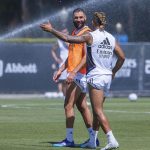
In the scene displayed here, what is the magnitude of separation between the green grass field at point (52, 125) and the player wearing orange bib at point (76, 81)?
46 cm

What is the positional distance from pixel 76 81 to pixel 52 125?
156 inches

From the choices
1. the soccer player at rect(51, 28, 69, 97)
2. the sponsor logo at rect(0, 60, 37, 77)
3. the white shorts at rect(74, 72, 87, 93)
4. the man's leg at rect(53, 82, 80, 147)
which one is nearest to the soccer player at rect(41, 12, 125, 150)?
the white shorts at rect(74, 72, 87, 93)

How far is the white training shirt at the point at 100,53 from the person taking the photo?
1509 centimetres

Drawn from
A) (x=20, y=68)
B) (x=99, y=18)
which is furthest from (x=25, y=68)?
(x=99, y=18)

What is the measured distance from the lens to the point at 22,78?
32688 millimetres

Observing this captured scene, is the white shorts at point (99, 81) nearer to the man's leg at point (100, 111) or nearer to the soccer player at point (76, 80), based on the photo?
the man's leg at point (100, 111)

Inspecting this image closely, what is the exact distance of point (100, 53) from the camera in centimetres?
1511

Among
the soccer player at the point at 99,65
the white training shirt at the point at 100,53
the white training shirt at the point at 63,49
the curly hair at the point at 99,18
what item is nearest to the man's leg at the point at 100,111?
the soccer player at the point at 99,65

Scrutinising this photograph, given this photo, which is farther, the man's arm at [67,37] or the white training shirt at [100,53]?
the white training shirt at [100,53]

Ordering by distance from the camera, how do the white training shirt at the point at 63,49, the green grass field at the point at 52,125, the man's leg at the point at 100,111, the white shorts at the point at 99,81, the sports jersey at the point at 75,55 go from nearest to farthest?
the man's leg at the point at 100,111 → the white shorts at the point at 99,81 → the green grass field at the point at 52,125 → the sports jersey at the point at 75,55 → the white training shirt at the point at 63,49

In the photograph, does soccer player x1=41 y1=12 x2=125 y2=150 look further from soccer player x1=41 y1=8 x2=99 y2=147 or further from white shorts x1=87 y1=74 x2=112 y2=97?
soccer player x1=41 y1=8 x2=99 y2=147

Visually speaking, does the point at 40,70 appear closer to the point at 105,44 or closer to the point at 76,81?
the point at 76,81

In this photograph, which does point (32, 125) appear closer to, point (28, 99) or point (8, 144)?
point (8, 144)

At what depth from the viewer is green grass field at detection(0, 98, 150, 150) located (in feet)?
52.7
